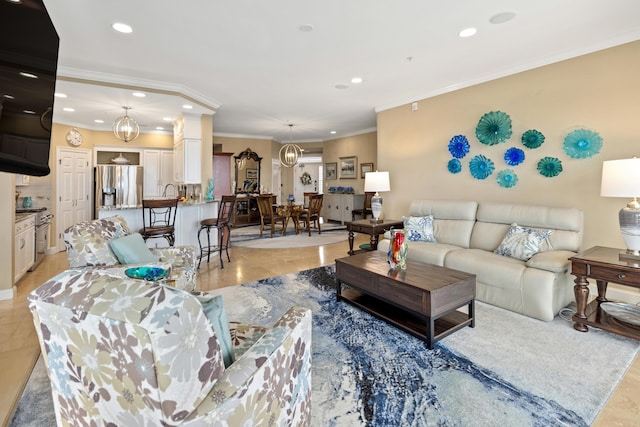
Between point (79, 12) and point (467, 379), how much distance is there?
4.23 metres

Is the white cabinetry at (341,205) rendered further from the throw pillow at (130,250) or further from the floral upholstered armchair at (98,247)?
the throw pillow at (130,250)

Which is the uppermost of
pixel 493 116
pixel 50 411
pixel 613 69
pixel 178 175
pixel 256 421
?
pixel 613 69

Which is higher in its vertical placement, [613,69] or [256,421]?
[613,69]

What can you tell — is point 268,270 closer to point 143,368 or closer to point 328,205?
point 143,368

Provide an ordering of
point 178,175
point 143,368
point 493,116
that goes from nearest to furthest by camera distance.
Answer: point 143,368 → point 493,116 → point 178,175

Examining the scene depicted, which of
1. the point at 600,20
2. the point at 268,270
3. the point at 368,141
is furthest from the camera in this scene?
the point at 368,141

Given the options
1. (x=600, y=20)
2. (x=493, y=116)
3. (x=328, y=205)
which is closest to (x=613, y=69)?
(x=600, y=20)

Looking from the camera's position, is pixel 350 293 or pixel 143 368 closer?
pixel 143 368

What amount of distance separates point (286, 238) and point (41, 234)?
4.41 m

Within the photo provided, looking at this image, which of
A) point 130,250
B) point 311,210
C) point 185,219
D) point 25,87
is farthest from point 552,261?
point 311,210

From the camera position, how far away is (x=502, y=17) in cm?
283

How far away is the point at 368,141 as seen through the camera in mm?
8508

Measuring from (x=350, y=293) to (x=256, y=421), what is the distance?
7.66ft

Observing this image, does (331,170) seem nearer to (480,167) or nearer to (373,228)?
(373,228)
